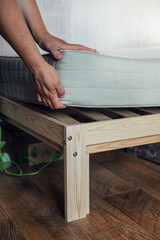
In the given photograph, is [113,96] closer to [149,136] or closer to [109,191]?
[149,136]

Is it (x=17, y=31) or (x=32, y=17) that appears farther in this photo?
(x=32, y=17)

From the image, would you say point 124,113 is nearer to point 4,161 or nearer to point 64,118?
point 64,118

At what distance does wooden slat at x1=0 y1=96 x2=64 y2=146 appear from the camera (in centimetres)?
91

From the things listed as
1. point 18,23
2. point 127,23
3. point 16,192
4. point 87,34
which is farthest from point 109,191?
point 127,23

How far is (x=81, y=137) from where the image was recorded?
89 centimetres

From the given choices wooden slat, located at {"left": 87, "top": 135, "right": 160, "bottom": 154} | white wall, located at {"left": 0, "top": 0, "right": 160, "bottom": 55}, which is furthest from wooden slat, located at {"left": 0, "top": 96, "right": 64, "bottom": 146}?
white wall, located at {"left": 0, "top": 0, "right": 160, "bottom": 55}

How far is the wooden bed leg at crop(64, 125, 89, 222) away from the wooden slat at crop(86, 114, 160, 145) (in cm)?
4

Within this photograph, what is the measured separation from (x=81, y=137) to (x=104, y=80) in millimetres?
188

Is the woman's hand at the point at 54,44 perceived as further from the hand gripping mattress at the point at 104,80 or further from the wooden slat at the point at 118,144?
the wooden slat at the point at 118,144

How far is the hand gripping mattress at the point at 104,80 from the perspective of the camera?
0.90 meters

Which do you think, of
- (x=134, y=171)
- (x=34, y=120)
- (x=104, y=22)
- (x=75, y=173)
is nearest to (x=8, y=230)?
(x=75, y=173)

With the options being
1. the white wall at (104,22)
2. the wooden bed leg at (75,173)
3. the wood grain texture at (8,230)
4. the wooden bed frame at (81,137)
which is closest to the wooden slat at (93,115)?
the wooden bed frame at (81,137)

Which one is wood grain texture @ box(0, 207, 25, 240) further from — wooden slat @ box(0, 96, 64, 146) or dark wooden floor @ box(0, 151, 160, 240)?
wooden slat @ box(0, 96, 64, 146)

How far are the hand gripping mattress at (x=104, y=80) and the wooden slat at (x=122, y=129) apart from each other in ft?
0.19
